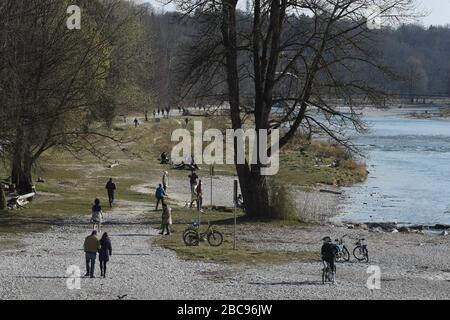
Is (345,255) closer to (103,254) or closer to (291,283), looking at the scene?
(291,283)

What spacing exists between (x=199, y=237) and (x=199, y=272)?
16.0ft

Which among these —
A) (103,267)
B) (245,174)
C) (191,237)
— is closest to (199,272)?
(103,267)

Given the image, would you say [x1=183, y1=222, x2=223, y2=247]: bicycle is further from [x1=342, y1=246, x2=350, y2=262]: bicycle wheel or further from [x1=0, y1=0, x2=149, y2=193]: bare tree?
[x1=0, y1=0, x2=149, y2=193]: bare tree

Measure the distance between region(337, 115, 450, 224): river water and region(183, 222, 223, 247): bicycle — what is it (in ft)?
29.2

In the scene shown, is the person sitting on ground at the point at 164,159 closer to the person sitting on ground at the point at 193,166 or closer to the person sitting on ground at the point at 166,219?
the person sitting on ground at the point at 193,166

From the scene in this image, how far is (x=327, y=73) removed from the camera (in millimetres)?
29984

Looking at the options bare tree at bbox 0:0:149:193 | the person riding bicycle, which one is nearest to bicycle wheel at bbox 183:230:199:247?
the person riding bicycle

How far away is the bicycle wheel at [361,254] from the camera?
22594mm

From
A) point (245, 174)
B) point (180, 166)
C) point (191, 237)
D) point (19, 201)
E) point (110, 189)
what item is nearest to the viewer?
point (191, 237)

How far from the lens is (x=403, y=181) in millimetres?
55375

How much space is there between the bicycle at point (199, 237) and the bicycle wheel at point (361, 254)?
4.66 metres

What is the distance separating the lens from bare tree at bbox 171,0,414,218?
2961 centimetres

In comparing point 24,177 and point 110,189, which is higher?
point 24,177
